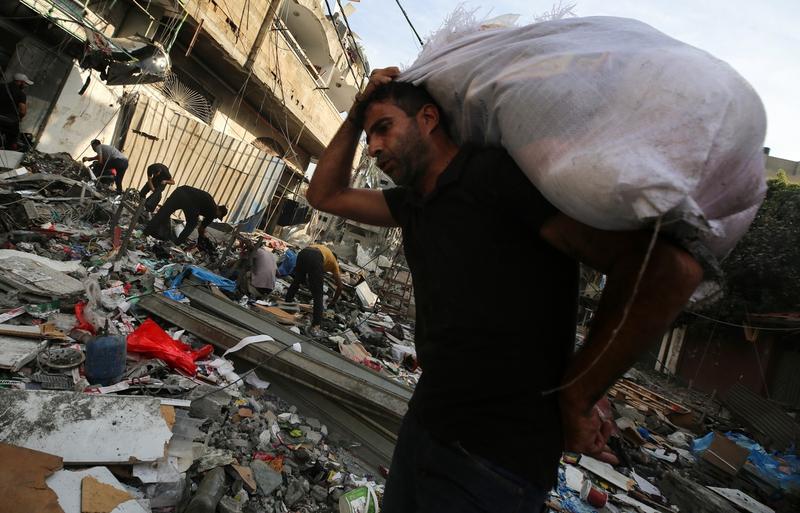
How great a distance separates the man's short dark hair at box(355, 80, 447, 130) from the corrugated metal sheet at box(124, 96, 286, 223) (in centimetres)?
1009

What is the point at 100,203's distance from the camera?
23.3 ft

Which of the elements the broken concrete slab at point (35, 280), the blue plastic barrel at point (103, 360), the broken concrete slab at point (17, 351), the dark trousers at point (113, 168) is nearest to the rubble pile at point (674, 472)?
the blue plastic barrel at point (103, 360)

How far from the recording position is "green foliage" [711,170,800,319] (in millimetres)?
12648

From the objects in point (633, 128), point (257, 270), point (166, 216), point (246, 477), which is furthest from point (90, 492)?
point (166, 216)

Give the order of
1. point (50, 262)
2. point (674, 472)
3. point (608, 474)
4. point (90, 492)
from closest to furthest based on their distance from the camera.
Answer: point (90, 492), point (50, 262), point (608, 474), point (674, 472)

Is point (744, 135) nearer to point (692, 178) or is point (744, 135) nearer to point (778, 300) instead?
point (692, 178)

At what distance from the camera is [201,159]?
11102 millimetres

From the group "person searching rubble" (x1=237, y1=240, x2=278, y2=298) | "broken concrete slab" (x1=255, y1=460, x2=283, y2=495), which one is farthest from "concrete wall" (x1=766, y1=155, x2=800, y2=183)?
"broken concrete slab" (x1=255, y1=460, x2=283, y2=495)

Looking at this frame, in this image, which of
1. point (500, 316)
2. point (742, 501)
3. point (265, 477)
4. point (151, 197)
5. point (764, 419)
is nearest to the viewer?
point (500, 316)

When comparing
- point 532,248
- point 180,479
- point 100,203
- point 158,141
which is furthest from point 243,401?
point 158,141

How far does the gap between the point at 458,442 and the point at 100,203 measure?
8.22m

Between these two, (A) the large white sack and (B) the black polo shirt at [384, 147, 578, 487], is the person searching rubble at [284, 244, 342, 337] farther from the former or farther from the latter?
(A) the large white sack

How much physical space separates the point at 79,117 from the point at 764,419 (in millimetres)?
15705

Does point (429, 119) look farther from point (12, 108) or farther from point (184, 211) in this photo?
point (12, 108)
